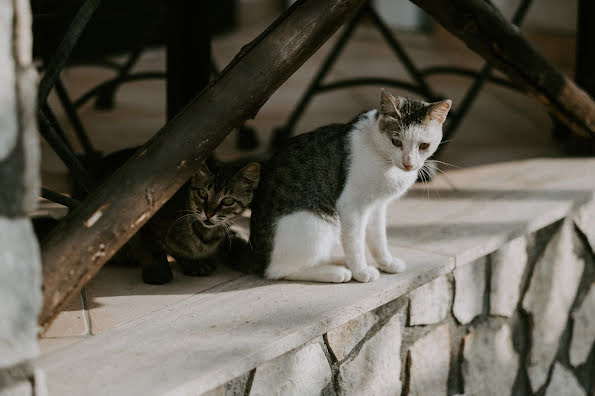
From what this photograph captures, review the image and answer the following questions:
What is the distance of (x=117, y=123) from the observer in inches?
147

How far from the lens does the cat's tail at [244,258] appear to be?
2067 millimetres

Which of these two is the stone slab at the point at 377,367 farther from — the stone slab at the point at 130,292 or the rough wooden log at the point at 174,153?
the rough wooden log at the point at 174,153

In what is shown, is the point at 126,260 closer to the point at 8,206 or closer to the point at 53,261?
the point at 53,261

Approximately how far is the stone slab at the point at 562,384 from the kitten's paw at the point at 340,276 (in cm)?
119

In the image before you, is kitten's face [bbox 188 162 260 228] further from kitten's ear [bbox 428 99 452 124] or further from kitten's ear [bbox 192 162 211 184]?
kitten's ear [bbox 428 99 452 124]

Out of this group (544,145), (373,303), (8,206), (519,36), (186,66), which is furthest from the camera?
(544,145)

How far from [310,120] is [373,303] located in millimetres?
1953

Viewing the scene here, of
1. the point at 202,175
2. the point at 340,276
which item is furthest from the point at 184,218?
the point at 340,276

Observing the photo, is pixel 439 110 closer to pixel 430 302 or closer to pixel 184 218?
pixel 430 302

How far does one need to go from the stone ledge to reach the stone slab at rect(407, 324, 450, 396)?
0.80 feet

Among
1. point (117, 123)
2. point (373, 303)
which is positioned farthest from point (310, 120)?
point (373, 303)

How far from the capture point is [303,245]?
196 cm

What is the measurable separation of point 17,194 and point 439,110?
114 centimetres

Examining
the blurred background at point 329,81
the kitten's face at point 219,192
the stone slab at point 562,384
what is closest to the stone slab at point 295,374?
the kitten's face at point 219,192
